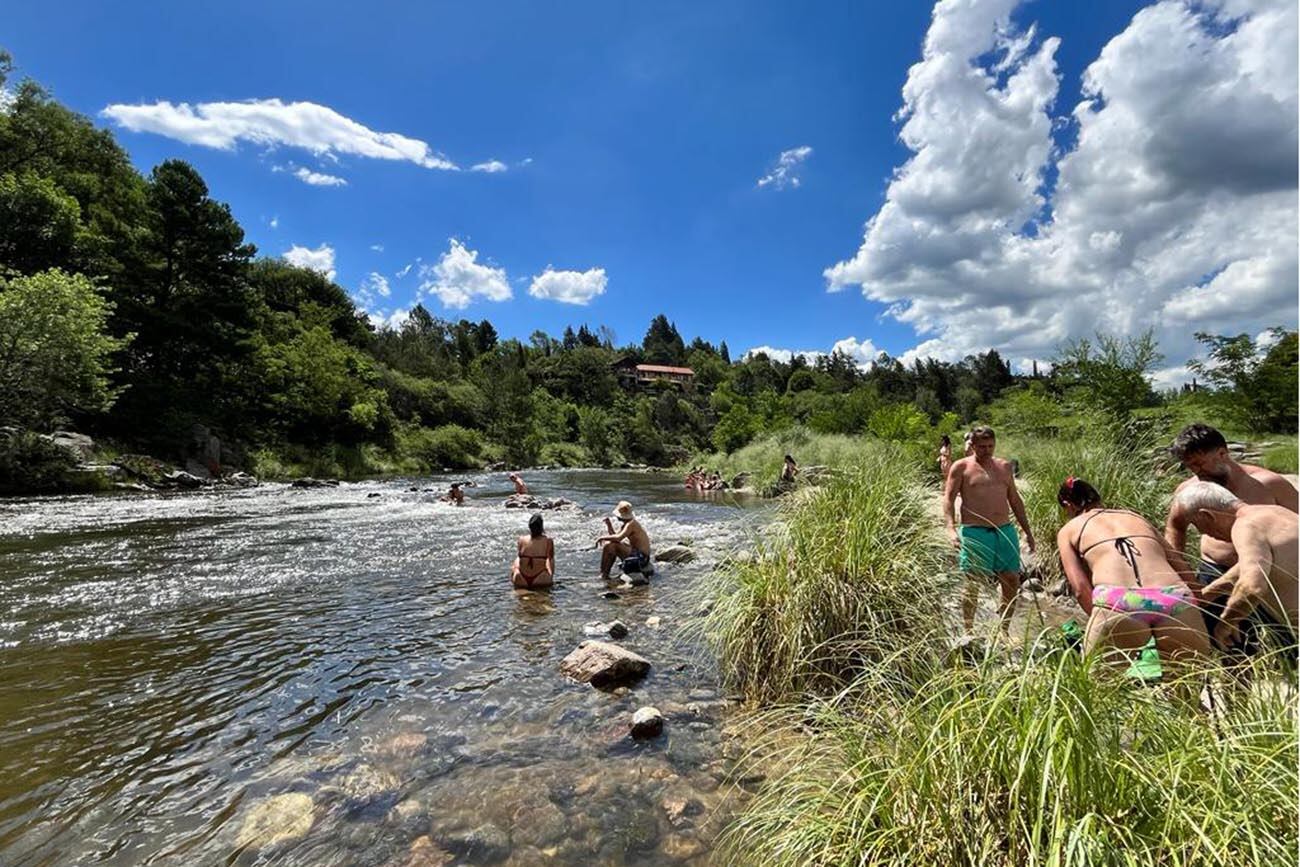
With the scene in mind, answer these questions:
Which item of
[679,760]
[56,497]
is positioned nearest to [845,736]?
[679,760]

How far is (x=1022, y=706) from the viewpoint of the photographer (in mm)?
2207

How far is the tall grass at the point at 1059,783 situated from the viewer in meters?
1.82

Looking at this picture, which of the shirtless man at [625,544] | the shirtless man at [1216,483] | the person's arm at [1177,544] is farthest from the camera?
the shirtless man at [625,544]

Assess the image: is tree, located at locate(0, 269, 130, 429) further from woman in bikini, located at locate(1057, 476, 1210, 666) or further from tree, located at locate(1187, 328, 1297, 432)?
tree, located at locate(1187, 328, 1297, 432)

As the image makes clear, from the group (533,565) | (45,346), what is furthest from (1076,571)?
(45,346)

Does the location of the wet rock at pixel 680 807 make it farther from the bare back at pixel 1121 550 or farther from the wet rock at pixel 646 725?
the bare back at pixel 1121 550

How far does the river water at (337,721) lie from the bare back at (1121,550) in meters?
2.78

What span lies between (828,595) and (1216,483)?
107 inches

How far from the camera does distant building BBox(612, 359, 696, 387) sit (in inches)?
4577

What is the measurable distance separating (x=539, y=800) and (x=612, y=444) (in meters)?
69.9

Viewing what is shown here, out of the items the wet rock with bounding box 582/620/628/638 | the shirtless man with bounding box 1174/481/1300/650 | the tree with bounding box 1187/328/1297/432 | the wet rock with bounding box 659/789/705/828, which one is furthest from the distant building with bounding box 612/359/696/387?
the shirtless man with bounding box 1174/481/1300/650

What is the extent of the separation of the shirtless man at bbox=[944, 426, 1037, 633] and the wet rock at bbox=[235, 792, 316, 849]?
5.54 meters

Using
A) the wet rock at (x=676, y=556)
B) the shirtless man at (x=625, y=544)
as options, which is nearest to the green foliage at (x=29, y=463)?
the shirtless man at (x=625, y=544)

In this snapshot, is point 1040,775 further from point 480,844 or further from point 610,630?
point 610,630
